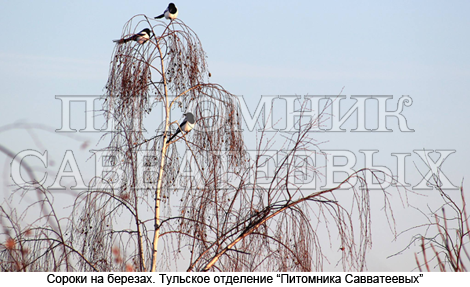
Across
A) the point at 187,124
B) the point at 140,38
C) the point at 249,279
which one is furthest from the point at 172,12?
the point at 249,279

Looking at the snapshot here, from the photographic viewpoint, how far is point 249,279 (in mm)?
1910

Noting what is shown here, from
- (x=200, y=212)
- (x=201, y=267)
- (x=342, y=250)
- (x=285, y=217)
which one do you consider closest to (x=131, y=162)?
(x=200, y=212)

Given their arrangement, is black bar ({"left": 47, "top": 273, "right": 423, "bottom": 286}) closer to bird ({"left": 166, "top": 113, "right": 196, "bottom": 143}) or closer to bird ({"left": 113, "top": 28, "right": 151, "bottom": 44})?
bird ({"left": 166, "top": 113, "right": 196, "bottom": 143})

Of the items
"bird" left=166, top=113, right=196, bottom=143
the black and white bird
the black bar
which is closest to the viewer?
the black bar

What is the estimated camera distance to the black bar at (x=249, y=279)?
5.95 ft

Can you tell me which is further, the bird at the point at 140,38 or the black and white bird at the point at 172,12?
the black and white bird at the point at 172,12

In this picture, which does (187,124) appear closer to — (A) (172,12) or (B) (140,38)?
(B) (140,38)

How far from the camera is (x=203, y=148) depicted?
7.41ft

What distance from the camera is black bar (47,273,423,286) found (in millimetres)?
1814

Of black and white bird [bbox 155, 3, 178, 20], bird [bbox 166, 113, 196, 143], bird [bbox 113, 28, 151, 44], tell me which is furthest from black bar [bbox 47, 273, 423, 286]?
black and white bird [bbox 155, 3, 178, 20]

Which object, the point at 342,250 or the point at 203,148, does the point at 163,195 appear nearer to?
the point at 203,148

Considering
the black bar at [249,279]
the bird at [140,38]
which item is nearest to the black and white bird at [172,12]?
the bird at [140,38]

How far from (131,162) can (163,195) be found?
22 centimetres

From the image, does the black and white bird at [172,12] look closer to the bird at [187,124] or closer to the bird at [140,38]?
the bird at [140,38]
